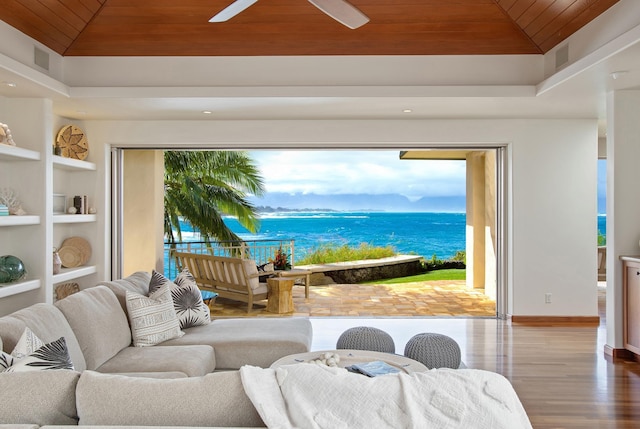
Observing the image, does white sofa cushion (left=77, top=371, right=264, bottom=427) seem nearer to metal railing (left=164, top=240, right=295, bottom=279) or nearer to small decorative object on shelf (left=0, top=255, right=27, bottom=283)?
small decorative object on shelf (left=0, top=255, right=27, bottom=283)

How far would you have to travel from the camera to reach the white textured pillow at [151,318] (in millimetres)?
3666

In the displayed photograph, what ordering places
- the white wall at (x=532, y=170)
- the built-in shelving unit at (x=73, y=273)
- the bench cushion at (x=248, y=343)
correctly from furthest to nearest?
1. the white wall at (x=532, y=170)
2. the built-in shelving unit at (x=73, y=273)
3. the bench cushion at (x=248, y=343)

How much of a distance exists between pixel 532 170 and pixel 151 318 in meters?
4.67

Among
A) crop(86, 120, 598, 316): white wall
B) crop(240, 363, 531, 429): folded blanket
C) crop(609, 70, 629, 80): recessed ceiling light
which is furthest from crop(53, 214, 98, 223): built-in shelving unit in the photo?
crop(609, 70, 629, 80): recessed ceiling light

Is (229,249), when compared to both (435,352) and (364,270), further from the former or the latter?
(435,352)

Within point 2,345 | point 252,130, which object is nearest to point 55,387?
point 2,345

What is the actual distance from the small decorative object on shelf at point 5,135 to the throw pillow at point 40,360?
3272 mm

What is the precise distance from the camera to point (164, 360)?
10.8 ft

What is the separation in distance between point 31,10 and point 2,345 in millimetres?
3233

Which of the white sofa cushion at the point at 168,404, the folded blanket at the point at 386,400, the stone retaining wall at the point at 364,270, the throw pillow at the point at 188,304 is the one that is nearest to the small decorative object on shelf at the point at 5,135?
the throw pillow at the point at 188,304

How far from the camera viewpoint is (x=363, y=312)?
781cm

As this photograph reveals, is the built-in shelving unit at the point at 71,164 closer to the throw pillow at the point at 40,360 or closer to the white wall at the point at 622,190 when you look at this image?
the throw pillow at the point at 40,360

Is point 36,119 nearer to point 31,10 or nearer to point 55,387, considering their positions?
point 31,10

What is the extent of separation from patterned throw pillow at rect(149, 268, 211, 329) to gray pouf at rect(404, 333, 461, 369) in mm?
1579
